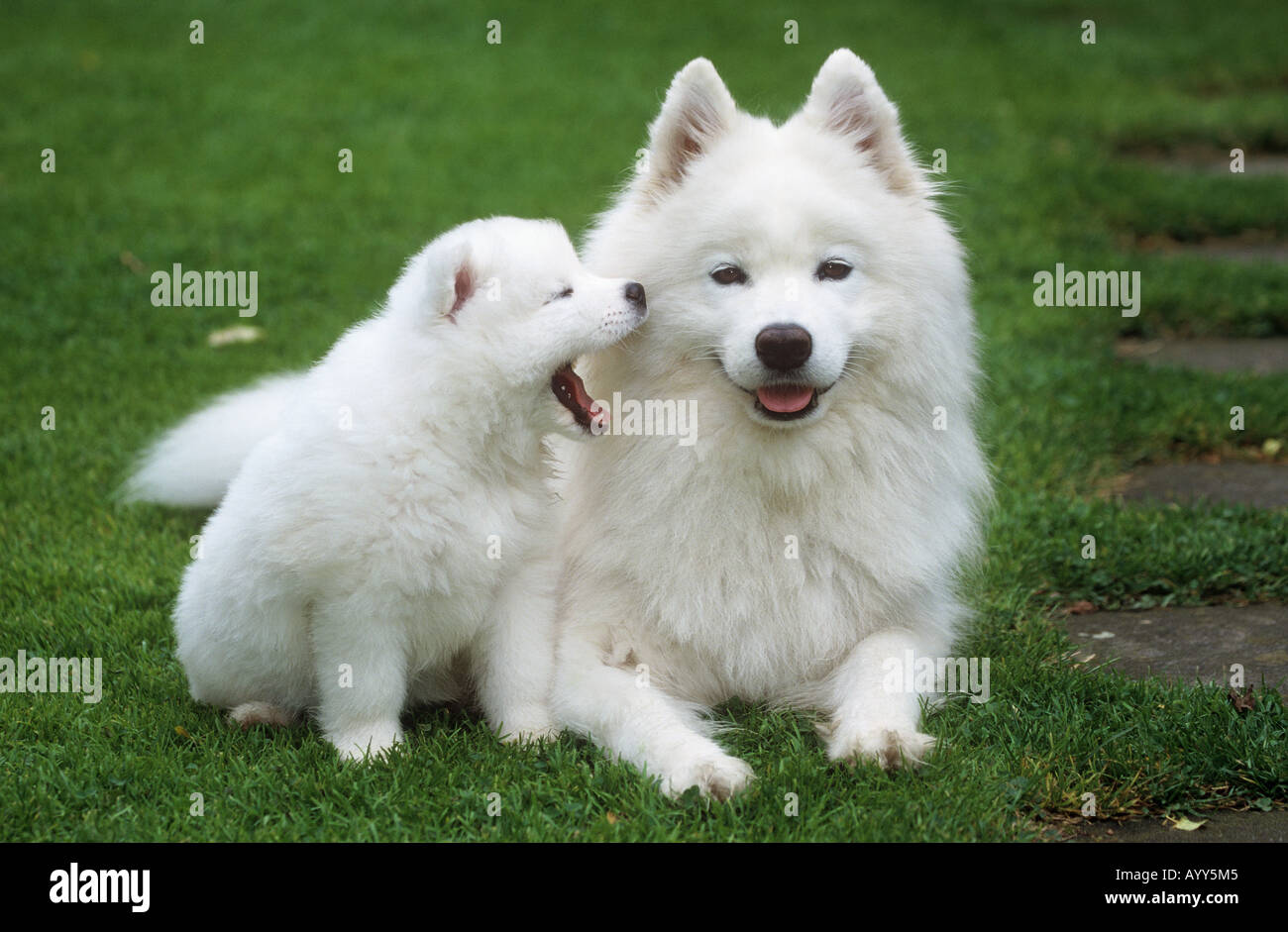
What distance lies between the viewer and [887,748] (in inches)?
122

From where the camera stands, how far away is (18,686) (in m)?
3.70

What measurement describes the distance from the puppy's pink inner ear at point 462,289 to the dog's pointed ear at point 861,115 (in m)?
1.04

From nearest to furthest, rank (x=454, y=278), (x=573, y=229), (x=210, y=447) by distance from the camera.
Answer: (x=454, y=278) < (x=210, y=447) < (x=573, y=229)

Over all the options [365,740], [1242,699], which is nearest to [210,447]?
[365,740]

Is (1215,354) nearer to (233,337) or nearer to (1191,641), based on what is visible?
(1191,641)

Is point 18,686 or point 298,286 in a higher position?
point 298,286

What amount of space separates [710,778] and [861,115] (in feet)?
5.65

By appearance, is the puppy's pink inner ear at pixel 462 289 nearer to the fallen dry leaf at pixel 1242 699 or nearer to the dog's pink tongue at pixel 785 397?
the dog's pink tongue at pixel 785 397

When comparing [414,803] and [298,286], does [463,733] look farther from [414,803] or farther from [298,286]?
[298,286]

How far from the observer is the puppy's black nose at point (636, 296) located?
3.15 metres
